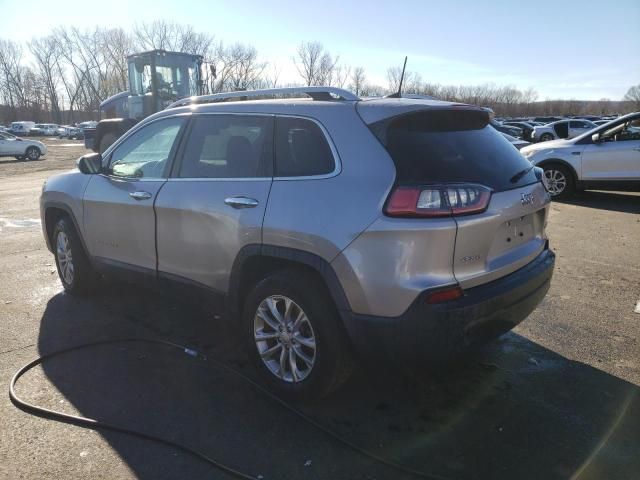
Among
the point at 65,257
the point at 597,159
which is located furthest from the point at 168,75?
the point at 65,257

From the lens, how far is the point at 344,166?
2.81 meters

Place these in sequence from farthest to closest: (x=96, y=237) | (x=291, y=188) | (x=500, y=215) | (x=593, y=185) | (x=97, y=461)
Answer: (x=593, y=185), (x=96, y=237), (x=291, y=188), (x=500, y=215), (x=97, y=461)

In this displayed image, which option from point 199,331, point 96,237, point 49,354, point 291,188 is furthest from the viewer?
point 96,237

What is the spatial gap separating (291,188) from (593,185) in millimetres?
9286

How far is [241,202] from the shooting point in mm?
3207

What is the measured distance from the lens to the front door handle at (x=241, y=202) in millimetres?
3155

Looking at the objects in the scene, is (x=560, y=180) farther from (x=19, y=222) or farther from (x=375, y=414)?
(x=19, y=222)

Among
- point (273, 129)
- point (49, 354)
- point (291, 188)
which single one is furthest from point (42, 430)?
point (273, 129)

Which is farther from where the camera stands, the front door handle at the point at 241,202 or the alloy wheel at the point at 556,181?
the alloy wheel at the point at 556,181

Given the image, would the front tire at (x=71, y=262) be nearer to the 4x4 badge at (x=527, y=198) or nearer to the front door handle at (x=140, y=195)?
the front door handle at (x=140, y=195)

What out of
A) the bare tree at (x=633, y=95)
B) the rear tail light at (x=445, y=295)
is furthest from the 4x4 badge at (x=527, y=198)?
the bare tree at (x=633, y=95)

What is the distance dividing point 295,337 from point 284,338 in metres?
0.10

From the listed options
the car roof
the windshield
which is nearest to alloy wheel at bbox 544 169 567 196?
the car roof

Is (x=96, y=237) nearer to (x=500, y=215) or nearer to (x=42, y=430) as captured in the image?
(x=42, y=430)
